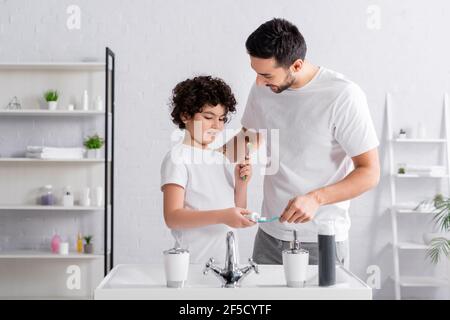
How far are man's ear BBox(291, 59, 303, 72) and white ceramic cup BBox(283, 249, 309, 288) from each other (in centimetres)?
68

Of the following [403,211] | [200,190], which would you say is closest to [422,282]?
[403,211]

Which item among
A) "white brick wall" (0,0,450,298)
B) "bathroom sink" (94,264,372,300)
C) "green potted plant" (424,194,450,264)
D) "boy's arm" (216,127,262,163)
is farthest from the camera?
"white brick wall" (0,0,450,298)

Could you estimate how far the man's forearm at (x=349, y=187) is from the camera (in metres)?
1.80

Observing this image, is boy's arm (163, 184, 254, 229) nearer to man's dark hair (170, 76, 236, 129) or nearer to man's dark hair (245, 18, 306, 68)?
man's dark hair (170, 76, 236, 129)

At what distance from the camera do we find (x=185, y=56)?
4047mm

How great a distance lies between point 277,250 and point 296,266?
0.52m

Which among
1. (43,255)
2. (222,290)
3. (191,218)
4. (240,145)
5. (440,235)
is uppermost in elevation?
(240,145)

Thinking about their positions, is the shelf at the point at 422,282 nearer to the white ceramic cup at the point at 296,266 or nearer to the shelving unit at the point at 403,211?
the shelving unit at the point at 403,211

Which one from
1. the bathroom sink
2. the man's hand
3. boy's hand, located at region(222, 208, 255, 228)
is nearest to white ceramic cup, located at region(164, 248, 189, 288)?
the bathroom sink

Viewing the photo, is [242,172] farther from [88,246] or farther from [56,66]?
[56,66]

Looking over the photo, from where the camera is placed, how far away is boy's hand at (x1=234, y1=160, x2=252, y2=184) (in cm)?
191

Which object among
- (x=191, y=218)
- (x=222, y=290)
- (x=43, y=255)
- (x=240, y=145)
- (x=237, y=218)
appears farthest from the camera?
(x=43, y=255)

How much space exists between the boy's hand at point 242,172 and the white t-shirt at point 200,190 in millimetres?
34
